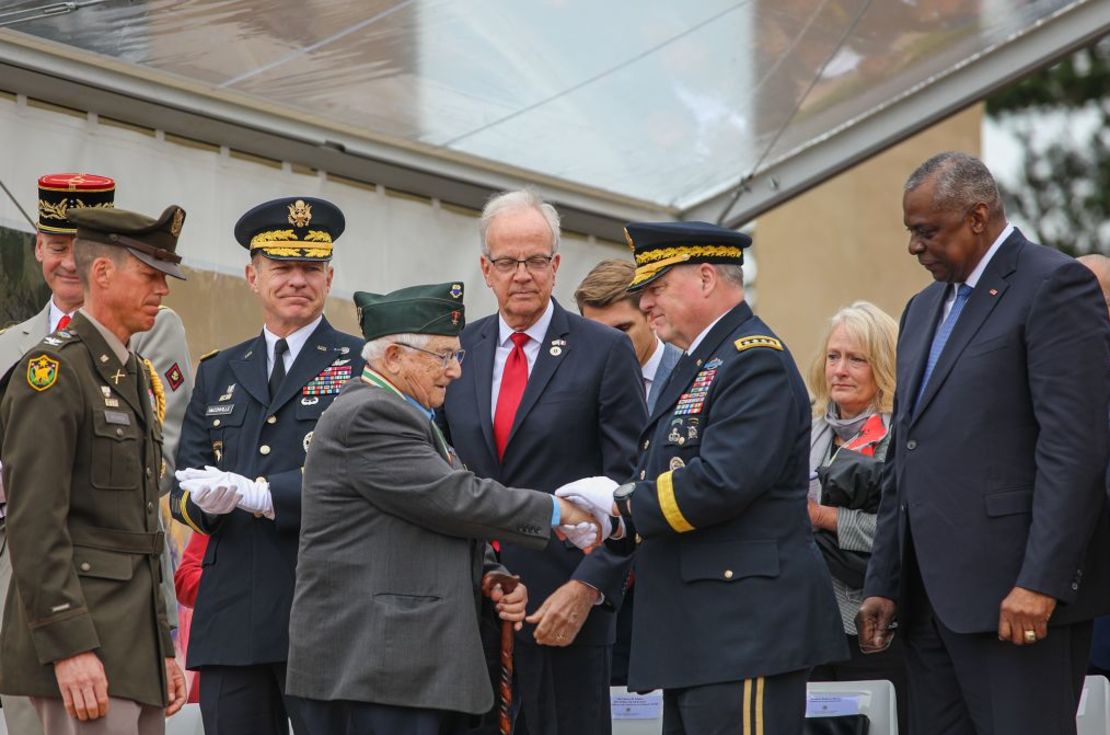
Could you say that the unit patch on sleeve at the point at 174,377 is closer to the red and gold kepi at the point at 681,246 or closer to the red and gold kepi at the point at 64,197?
the red and gold kepi at the point at 64,197

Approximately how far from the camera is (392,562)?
4125 millimetres

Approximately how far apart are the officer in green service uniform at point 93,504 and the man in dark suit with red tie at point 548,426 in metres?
0.99

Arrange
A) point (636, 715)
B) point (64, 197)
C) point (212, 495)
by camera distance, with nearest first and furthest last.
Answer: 1. point (212, 495)
2. point (64, 197)
3. point (636, 715)

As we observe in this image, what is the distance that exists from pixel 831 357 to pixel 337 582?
Result: 2467 millimetres

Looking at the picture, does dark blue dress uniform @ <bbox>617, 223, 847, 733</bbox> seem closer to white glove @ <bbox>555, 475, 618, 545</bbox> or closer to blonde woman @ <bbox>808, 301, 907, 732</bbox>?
white glove @ <bbox>555, 475, 618, 545</bbox>

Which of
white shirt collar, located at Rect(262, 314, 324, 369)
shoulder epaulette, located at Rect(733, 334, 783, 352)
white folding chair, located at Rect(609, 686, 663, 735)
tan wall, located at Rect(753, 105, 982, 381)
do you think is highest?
tan wall, located at Rect(753, 105, 982, 381)

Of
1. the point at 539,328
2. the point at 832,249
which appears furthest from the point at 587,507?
the point at 832,249

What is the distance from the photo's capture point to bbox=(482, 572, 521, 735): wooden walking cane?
175 inches

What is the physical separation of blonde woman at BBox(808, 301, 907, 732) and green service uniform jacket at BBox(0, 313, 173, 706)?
2.27m

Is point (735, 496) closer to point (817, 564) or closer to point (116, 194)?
point (817, 564)

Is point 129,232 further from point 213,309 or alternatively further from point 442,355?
point 213,309

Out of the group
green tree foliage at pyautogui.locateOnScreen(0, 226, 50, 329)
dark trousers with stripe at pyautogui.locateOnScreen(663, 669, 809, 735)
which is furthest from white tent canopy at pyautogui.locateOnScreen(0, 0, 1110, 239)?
dark trousers with stripe at pyautogui.locateOnScreen(663, 669, 809, 735)

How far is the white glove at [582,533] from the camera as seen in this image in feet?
14.6

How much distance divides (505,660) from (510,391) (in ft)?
2.71
